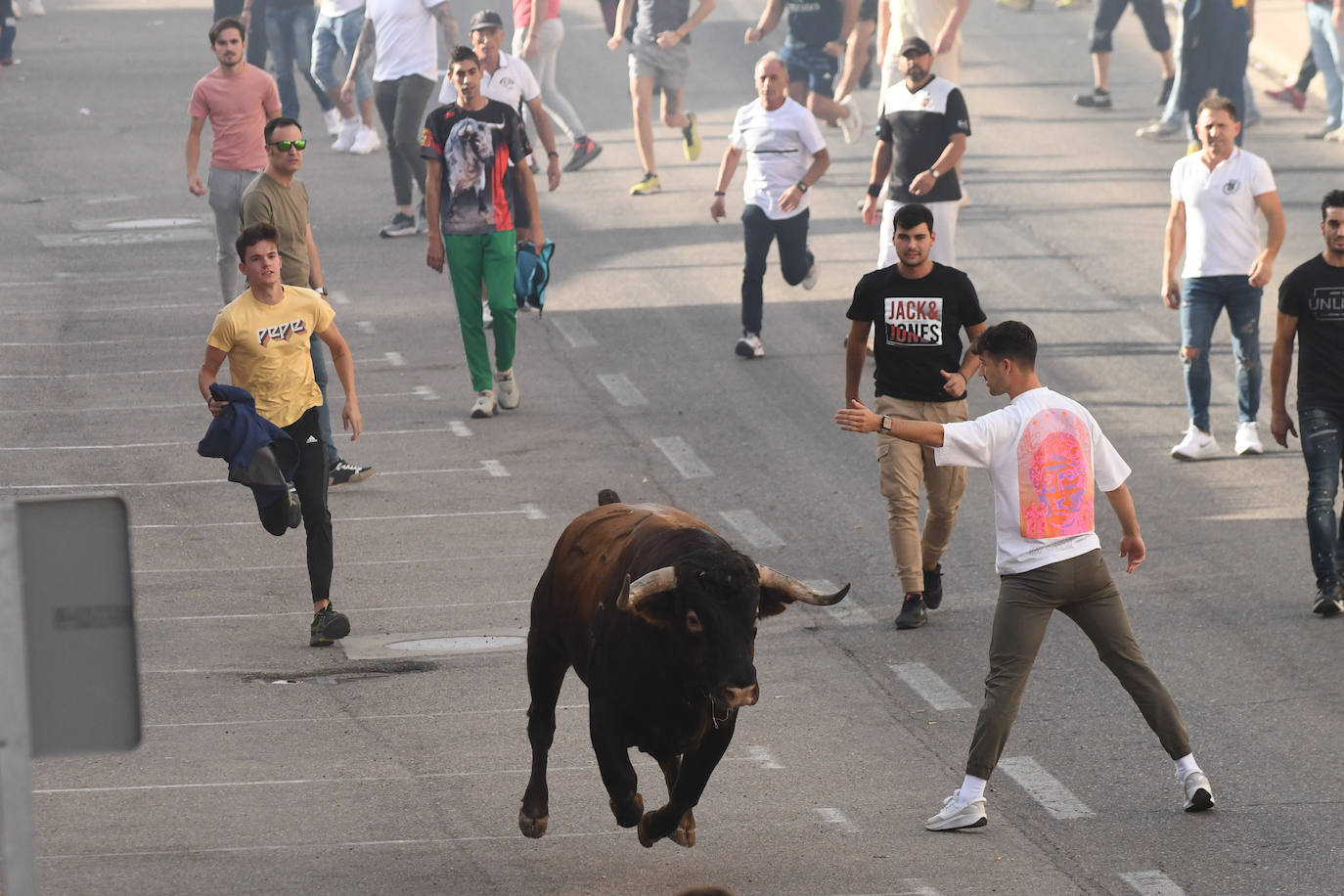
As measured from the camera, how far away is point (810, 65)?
23031mm

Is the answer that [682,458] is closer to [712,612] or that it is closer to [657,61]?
[712,612]

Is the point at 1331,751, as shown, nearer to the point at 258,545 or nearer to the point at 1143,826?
the point at 1143,826

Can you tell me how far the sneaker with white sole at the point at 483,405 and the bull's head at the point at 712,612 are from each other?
8.20 m

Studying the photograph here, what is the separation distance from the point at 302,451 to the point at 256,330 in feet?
2.15

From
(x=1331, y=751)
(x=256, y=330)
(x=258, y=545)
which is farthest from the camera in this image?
(x=258, y=545)

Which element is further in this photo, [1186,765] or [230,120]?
[230,120]

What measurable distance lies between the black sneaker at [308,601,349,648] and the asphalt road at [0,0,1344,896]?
0.18 m

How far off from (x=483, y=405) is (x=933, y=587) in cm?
476

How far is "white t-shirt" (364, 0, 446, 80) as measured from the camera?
20.2 meters

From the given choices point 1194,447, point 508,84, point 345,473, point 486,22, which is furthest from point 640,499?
point 486,22

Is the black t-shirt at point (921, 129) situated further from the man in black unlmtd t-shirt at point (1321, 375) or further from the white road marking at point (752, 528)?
the man in black unlmtd t-shirt at point (1321, 375)

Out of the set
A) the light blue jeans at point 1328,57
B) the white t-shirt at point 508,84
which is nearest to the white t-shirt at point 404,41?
the white t-shirt at point 508,84

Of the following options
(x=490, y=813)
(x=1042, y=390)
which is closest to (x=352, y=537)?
(x=490, y=813)

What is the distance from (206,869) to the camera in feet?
25.2
